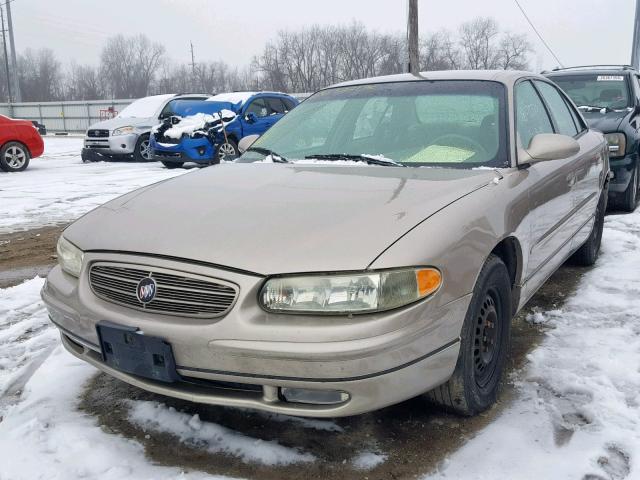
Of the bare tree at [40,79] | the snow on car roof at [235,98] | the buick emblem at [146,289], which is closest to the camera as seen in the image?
the buick emblem at [146,289]

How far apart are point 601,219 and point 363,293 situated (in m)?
3.64

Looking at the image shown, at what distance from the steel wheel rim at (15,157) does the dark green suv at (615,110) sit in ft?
34.3

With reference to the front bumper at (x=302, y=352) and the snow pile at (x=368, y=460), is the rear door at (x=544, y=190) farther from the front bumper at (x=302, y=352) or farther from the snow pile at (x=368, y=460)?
the snow pile at (x=368, y=460)

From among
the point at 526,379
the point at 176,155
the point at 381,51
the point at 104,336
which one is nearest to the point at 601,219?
the point at 526,379

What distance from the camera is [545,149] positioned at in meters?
2.98

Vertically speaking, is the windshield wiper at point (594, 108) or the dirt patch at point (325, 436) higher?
the windshield wiper at point (594, 108)

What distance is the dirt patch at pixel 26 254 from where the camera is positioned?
16.3ft

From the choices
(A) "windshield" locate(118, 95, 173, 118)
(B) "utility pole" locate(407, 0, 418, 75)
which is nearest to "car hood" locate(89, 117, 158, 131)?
(A) "windshield" locate(118, 95, 173, 118)

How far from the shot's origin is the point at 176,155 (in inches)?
479

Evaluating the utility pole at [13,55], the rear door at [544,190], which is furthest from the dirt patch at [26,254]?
the utility pole at [13,55]

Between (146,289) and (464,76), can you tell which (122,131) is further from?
(146,289)

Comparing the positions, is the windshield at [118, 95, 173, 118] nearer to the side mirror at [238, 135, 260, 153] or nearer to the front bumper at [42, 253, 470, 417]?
the side mirror at [238, 135, 260, 153]

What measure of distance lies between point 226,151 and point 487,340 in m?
10.3

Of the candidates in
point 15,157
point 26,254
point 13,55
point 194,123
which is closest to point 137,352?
point 26,254
